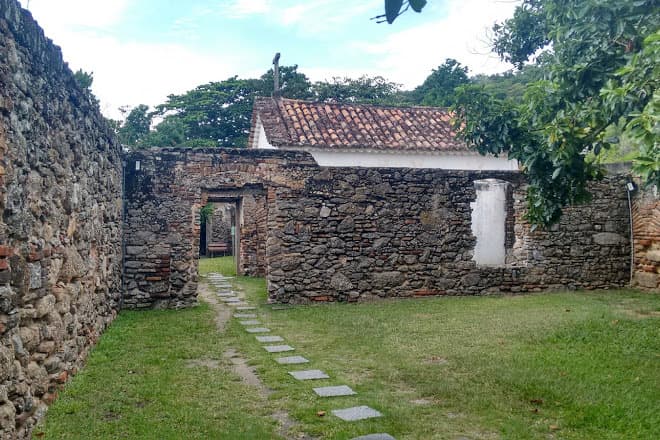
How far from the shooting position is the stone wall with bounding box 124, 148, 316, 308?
904cm

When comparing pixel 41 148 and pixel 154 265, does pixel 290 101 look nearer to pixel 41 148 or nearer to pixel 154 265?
pixel 154 265

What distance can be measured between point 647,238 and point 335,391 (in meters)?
8.54

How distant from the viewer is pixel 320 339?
6.86 m

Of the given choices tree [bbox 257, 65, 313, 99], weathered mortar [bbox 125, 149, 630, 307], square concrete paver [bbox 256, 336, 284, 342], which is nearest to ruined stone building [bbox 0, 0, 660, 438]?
weathered mortar [bbox 125, 149, 630, 307]

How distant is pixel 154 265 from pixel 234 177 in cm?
192

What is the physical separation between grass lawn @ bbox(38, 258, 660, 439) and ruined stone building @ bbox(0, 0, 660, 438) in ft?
2.04

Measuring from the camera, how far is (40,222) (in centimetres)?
372

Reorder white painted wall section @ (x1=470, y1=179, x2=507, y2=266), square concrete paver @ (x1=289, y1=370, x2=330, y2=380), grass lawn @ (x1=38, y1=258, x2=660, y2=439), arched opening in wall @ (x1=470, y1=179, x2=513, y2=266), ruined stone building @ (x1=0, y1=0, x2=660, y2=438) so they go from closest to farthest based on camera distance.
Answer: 1. grass lawn @ (x1=38, y1=258, x2=660, y2=439)
2. square concrete paver @ (x1=289, y1=370, x2=330, y2=380)
3. ruined stone building @ (x1=0, y1=0, x2=660, y2=438)
4. arched opening in wall @ (x1=470, y1=179, x2=513, y2=266)
5. white painted wall section @ (x1=470, y1=179, x2=507, y2=266)

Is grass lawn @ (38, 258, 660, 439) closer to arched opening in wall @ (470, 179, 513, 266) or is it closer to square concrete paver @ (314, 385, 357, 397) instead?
square concrete paver @ (314, 385, 357, 397)

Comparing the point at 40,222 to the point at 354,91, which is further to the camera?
the point at 354,91

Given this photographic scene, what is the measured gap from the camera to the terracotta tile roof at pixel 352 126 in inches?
511

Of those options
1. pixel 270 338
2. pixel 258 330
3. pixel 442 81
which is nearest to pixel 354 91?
pixel 442 81

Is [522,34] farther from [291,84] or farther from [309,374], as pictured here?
[291,84]

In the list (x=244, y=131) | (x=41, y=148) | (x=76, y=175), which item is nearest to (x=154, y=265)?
(x=76, y=175)
